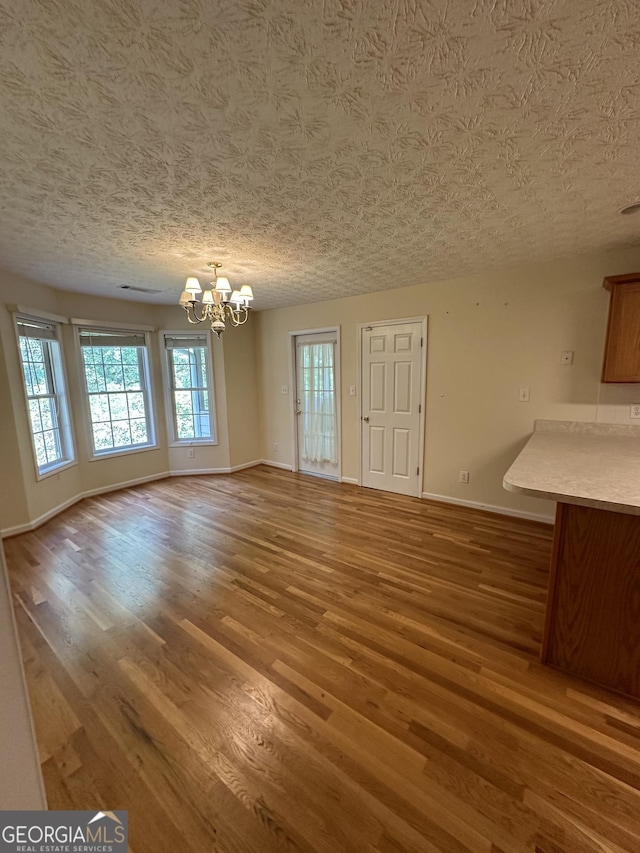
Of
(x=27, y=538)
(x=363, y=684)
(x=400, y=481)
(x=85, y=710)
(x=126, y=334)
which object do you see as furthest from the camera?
(x=126, y=334)

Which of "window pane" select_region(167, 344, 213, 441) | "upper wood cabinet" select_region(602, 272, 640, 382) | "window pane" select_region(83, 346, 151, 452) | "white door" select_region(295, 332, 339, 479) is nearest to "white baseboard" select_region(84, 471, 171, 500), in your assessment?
"window pane" select_region(83, 346, 151, 452)

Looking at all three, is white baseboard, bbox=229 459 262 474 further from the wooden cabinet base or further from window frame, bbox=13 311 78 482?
the wooden cabinet base

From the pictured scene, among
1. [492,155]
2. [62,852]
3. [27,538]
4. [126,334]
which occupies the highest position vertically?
[492,155]

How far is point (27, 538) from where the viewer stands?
3188 millimetres

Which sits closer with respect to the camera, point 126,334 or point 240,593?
point 240,593

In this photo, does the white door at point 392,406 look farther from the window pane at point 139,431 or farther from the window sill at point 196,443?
the window pane at point 139,431

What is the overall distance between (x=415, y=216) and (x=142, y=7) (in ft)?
5.29

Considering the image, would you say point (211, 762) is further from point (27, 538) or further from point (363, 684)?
point (27, 538)

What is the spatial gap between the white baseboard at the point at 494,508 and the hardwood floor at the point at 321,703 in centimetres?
54

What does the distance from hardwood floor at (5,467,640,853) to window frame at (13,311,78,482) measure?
1.14m

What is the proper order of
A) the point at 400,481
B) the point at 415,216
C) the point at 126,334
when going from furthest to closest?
1. the point at 126,334
2. the point at 400,481
3. the point at 415,216

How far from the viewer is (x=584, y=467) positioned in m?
1.90

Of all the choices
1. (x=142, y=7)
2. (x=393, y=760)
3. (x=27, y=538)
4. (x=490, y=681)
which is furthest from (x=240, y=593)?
(x=142, y=7)

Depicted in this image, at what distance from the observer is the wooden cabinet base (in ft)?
4.98
